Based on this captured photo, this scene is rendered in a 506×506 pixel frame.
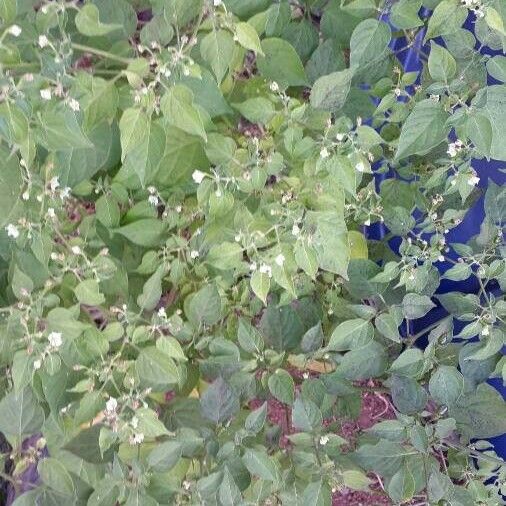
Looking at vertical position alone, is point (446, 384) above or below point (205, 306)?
below

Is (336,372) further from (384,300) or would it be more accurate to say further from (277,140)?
(277,140)

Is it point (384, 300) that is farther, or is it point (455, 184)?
point (384, 300)

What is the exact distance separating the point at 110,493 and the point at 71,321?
11.0 inches

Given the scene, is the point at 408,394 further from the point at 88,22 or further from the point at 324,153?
the point at 88,22

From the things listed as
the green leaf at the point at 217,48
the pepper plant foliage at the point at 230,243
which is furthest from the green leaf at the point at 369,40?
the green leaf at the point at 217,48

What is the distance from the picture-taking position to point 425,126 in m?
0.89

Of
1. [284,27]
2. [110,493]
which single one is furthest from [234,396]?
[284,27]

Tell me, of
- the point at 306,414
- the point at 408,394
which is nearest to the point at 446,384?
the point at 408,394

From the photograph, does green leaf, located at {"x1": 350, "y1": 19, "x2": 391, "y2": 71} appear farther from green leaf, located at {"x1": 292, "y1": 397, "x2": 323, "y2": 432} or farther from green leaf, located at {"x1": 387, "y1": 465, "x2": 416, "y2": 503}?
green leaf, located at {"x1": 387, "y1": 465, "x2": 416, "y2": 503}

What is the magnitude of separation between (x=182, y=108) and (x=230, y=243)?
235 millimetres

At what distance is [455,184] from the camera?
3.17 feet

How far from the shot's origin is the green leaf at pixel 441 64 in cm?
85

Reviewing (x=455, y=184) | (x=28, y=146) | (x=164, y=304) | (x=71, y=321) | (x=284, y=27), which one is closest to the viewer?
(x=28, y=146)

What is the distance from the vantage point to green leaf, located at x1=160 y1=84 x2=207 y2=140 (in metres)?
0.77
